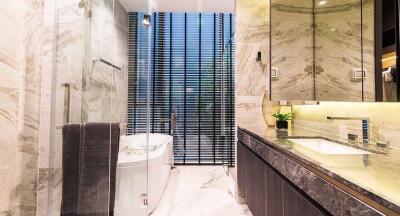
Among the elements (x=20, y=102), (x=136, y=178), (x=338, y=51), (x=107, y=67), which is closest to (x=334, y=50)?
(x=338, y=51)

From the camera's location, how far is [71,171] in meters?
1.83

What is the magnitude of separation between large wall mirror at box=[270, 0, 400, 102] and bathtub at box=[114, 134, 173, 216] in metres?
1.60

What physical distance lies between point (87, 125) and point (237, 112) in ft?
5.36

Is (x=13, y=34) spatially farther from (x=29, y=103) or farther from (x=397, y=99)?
(x=397, y=99)

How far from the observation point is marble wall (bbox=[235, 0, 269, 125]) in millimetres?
2756

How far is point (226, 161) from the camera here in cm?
421

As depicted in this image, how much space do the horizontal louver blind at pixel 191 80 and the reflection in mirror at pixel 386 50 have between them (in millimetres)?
2858

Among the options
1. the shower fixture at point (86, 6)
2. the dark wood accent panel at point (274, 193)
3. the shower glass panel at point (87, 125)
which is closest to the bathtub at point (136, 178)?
the shower glass panel at point (87, 125)

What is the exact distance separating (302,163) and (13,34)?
6.56 ft

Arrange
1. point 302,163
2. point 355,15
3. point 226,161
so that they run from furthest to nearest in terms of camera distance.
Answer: point 226,161
point 355,15
point 302,163

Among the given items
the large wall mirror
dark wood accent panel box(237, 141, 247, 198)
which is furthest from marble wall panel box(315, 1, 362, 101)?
dark wood accent panel box(237, 141, 247, 198)

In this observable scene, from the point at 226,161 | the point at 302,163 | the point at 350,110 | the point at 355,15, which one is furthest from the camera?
the point at 226,161

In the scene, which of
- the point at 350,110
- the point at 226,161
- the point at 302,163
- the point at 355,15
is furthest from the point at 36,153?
the point at 226,161

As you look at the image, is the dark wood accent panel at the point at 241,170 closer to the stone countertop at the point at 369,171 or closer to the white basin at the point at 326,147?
the white basin at the point at 326,147
